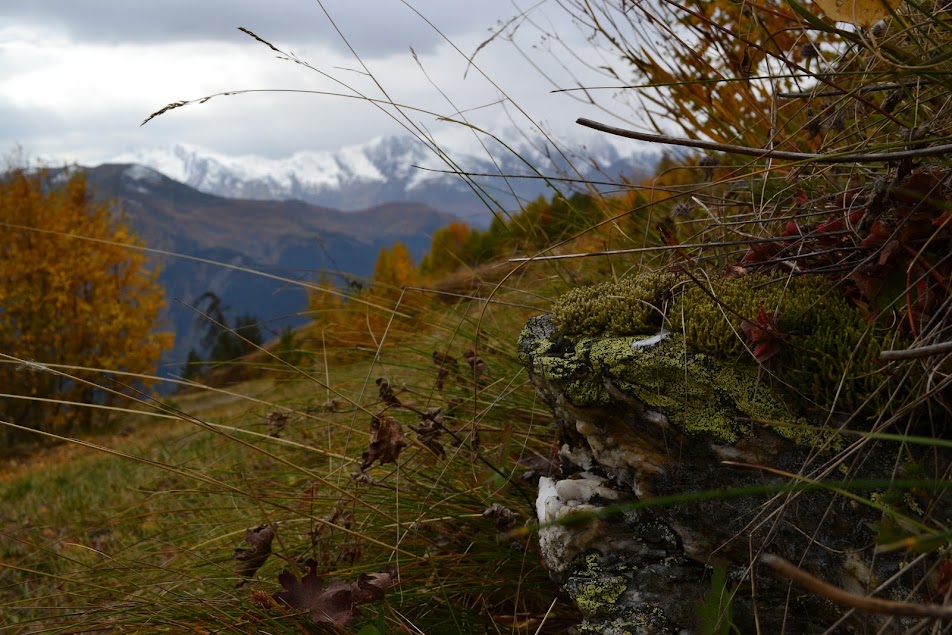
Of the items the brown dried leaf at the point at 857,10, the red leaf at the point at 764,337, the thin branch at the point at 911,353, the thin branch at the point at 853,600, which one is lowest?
the thin branch at the point at 853,600

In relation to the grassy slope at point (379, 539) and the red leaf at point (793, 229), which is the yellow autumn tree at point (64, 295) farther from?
the red leaf at point (793, 229)

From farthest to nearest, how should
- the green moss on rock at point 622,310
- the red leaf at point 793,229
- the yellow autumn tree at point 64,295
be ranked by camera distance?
the yellow autumn tree at point 64,295 → the green moss on rock at point 622,310 → the red leaf at point 793,229

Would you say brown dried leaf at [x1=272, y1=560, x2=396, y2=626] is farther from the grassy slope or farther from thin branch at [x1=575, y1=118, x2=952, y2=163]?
thin branch at [x1=575, y1=118, x2=952, y2=163]

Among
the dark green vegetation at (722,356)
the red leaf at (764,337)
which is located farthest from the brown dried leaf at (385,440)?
the red leaf at (764,337)

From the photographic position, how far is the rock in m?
1.28

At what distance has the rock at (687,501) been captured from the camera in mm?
1275

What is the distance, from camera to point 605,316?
162 cm

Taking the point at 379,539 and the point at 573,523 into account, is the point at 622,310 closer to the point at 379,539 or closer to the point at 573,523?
the point at 573,523

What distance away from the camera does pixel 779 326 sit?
1385 mm

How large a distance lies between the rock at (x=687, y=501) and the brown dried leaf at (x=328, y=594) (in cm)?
43

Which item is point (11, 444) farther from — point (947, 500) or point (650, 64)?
point (947, 500)

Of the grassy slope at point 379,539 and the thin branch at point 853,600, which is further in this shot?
the grassy slope at point 379,539

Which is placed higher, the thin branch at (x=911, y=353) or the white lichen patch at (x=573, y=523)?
the thin branch at (x=911, y=353)

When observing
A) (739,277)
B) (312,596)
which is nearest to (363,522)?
(312,596)
